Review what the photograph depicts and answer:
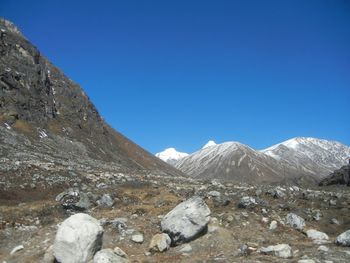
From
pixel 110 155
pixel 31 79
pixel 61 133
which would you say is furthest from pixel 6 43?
pixel 110 155

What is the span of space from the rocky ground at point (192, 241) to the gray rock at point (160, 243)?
24cm

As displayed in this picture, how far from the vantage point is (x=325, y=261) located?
17.2 meters

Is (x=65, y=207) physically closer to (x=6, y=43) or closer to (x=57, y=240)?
(x=57, y=240)

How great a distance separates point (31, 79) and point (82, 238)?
86823 millimetres

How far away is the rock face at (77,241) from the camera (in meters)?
18.1

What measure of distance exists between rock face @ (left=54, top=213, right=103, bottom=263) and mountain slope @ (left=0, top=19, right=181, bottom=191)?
45.2m

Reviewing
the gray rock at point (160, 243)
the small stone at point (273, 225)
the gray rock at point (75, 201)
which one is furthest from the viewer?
the gray rock at point (75, 201)

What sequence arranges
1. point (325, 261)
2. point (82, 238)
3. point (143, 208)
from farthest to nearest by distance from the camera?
point (143, 208)
point (82, 238)
point (325, 261)

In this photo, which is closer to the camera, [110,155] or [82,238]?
[82,238]

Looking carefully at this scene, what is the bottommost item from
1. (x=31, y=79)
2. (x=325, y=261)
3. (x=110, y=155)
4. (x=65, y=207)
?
(x=325, y=261)

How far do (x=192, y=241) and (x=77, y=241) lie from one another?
19.2ft

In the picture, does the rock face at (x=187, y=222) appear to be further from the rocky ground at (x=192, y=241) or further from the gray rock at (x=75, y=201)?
the gray rock at (x=75, y=201)

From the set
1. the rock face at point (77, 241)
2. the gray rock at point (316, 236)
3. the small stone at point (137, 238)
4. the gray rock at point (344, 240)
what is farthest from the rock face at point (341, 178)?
the rock face at point (77, 241)

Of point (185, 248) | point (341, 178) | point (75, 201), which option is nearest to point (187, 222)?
point (185, 248)
